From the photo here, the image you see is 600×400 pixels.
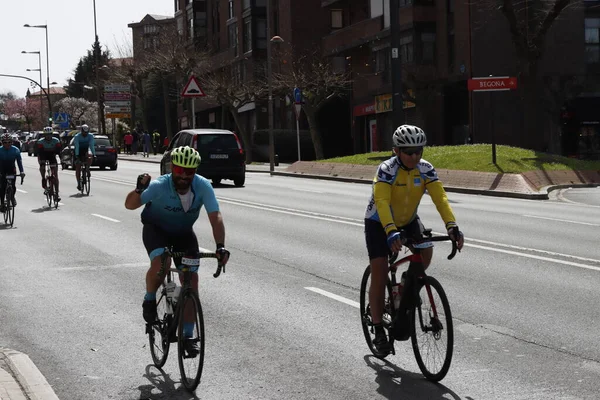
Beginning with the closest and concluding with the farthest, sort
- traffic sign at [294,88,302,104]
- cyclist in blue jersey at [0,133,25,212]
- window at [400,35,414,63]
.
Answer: cyclist in blue jersey at [0,133,25,212]
traffic sign at [294,88,302,104]
window at [400,35,414,63]

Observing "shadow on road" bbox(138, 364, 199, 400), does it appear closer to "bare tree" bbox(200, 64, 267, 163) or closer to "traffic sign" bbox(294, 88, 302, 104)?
"traffic sign" bbox(294, 88, 302, 104)

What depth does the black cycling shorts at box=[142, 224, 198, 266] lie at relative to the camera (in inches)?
285

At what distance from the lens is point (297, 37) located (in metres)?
67.8

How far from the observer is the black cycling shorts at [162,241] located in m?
7.23

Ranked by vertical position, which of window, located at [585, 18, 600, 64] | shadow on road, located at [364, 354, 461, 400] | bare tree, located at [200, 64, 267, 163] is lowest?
shadow on road, located at [364, 354, 461, 400]

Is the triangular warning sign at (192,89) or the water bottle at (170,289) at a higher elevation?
the triangular warning sign at (192,89)

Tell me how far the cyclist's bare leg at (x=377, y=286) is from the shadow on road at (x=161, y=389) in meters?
1.42

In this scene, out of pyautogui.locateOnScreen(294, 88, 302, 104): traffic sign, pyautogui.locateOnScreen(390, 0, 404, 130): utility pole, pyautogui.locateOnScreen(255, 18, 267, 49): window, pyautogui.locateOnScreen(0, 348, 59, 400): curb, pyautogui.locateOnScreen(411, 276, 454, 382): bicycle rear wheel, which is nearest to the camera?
pyautogui.locateOnScreen(0, 348, 59, 400): curb

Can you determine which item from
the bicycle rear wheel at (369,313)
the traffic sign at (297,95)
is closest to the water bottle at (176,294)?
the bicycle rear wheel at (369,313)

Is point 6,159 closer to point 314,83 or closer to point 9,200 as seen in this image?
point 9,200

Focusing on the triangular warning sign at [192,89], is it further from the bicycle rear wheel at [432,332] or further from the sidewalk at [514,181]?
the bicycle rear wheel at [432,332]

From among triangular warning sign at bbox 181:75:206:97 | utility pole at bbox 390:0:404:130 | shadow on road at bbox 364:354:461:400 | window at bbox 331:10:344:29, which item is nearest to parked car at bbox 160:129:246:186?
triangular warning sign at bbox 181:75:206:97

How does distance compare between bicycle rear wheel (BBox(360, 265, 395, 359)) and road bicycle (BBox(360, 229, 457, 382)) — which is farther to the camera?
bicycle rear wheel (BBox(360, 265, 395, 359))

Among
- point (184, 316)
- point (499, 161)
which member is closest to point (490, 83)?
point (499, 161)
